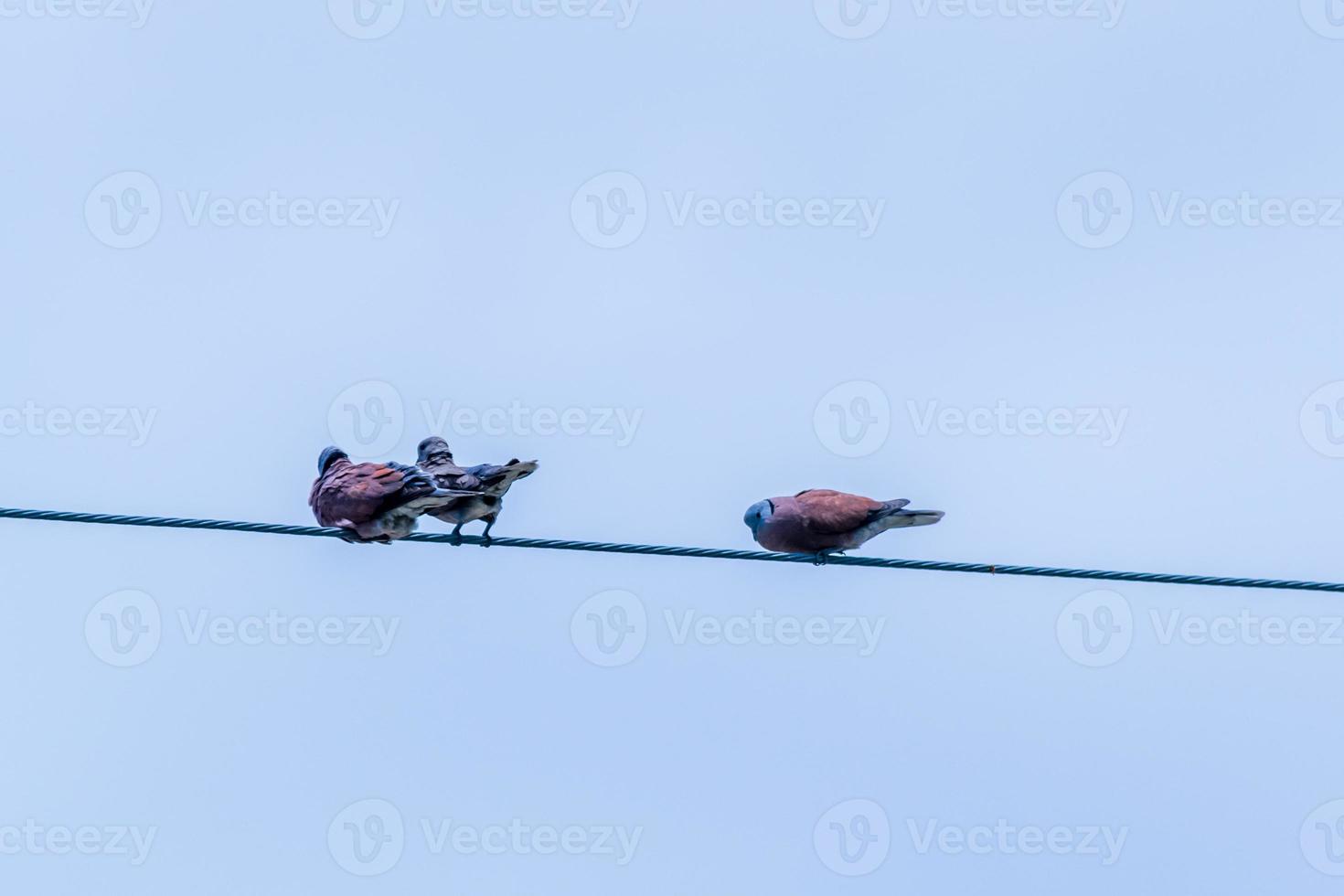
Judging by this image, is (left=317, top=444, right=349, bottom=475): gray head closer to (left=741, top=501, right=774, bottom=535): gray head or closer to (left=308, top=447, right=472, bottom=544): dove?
(left=308, top=447, right=472, bottom=544): dove

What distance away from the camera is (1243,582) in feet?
25.3

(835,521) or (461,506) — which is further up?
(835,521)

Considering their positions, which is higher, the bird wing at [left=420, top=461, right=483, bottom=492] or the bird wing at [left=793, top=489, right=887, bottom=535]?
the bird wing at [left=793, top=489, right=887, bottom=535]

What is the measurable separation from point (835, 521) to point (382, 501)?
2.59 m

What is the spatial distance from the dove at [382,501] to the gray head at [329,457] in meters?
0.77

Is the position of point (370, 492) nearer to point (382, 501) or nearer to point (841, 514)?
point (382, 501)

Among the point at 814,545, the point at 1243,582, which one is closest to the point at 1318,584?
the point at 1243,582

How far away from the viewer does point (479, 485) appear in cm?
1002

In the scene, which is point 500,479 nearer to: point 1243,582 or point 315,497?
point 315,497

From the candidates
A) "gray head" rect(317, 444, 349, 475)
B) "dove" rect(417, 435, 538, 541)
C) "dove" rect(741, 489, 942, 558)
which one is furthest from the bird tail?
"gray head" rect(317, 444, 349, 475)

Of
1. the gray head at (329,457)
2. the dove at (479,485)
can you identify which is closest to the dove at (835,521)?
the dove at (479,485)

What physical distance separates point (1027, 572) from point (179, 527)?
12.2ft

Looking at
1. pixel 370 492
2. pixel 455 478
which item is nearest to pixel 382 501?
pixel 370 492

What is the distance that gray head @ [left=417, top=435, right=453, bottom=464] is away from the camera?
418 inches
